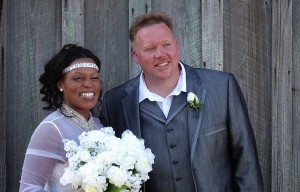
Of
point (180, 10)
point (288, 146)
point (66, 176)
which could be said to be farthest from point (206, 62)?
point (66, 176)

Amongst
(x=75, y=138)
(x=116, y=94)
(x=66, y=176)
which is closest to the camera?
→ (x=66, y=176)

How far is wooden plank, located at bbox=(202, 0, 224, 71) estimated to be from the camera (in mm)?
4551

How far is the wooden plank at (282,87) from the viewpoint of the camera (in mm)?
4602

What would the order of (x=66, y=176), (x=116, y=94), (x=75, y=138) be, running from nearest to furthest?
(x=66, y=176) → (x=75, y=138) → (x=116, y=94)

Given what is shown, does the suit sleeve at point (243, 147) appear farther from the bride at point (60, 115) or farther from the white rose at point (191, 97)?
the bride at point (60, 115)

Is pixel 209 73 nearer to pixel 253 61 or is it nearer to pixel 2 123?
pixel 253 61

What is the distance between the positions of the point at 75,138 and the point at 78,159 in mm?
343

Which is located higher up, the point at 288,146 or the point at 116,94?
the point at 116,94

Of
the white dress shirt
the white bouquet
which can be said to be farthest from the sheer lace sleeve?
the white dress shirt

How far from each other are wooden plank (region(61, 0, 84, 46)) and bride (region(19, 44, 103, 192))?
1.12ft

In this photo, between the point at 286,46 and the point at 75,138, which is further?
the point at 286,46

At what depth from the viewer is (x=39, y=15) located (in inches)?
185

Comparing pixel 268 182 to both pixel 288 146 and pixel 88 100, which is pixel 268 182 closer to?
pixel 288 146

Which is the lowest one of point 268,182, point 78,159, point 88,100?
point 268,182
